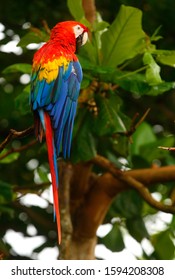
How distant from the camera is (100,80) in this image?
2.83m

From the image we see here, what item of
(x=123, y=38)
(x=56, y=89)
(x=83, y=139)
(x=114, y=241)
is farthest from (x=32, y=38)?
(x=114, y=241)

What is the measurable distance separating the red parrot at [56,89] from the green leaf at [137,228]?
1.56 meters

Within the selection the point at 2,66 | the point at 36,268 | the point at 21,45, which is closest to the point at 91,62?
the point at 21,45

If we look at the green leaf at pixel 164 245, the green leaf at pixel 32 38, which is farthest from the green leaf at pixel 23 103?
the green leaf at pixel 164 245

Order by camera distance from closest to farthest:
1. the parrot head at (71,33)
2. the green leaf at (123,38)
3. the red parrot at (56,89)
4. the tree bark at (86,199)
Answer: the red parrot at (56,89) → the parrot head at (71,33) → the green leaf at (123,38) → the tree bark at (86,199)

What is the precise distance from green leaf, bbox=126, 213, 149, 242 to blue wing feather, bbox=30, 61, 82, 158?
5.15ft

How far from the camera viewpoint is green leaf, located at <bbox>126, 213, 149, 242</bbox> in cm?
361

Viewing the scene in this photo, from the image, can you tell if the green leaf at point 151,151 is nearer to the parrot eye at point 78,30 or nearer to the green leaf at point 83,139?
the green leaf at point 83,139

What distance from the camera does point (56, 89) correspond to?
2.05m

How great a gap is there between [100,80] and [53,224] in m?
1.41

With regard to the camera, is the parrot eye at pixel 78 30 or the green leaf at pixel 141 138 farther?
the green leaf at pixel 141 138

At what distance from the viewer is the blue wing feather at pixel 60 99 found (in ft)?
6.32

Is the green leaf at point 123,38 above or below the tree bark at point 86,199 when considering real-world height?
above

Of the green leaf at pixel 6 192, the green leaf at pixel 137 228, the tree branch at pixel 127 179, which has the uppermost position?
the tree branch at pixel 127 179
